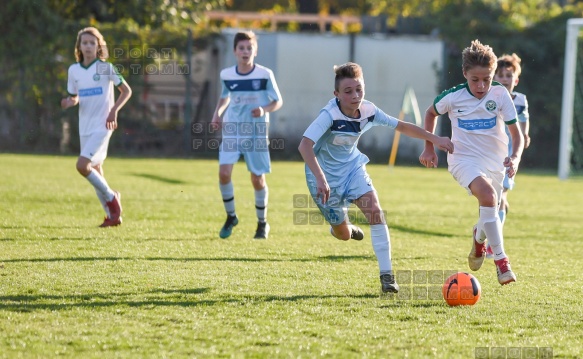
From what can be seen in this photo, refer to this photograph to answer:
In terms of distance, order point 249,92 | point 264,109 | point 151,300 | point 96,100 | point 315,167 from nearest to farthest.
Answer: point 151,300, point 315,167, point 264,109, point 249,92, point 96,100

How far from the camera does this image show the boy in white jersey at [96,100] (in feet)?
31.1

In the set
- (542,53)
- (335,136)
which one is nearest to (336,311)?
(335,136)

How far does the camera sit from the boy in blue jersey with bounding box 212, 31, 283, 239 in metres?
9.06

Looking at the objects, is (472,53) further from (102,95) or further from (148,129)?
(148,129)

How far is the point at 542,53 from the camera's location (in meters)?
26.6

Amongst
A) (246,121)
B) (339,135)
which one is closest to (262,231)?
(246,121)

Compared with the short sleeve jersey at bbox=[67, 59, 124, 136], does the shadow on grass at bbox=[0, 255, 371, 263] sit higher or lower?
lower

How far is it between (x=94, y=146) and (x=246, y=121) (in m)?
1.67

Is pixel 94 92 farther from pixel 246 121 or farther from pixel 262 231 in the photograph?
pixel 262 231

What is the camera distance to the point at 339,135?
Result: 6.52 metres

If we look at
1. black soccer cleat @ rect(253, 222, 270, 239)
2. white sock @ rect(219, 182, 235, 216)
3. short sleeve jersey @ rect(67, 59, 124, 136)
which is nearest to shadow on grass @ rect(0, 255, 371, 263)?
black soccer cleat @ rect(253, 222, 270, 239)

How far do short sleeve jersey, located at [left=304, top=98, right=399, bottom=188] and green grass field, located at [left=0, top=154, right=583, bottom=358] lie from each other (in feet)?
2.70

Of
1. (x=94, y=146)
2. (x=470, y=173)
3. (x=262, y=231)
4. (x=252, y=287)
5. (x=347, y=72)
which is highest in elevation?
(x=347, y=72)

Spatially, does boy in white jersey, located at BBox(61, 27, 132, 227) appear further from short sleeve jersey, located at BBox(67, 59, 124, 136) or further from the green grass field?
the green grass field
